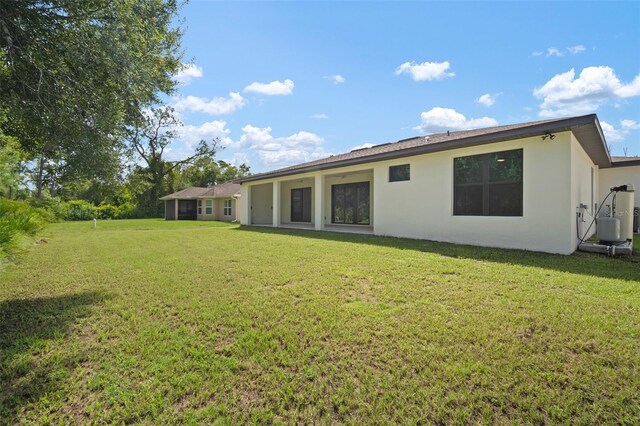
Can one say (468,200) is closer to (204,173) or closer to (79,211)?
(79,211)

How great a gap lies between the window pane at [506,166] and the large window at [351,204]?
262 inches

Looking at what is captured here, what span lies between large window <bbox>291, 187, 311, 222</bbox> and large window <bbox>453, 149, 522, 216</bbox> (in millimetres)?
9905

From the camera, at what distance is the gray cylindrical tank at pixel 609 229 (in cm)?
729

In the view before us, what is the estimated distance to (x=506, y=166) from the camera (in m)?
8.28

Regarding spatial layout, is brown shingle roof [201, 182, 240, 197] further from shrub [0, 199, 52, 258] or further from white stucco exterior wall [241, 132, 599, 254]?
shrub [0, 199, 52, 258]

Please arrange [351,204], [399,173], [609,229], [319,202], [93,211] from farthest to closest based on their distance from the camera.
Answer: [93,211] < [351,204] < [319,202] < [399,173] < [609,229]

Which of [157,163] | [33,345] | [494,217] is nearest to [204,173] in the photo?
[157,163]

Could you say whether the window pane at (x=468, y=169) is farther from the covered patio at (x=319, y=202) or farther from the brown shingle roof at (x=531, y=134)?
the covered patio at (x=319, y=202)

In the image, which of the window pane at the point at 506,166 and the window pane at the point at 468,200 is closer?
the window pane at the point at 506,166

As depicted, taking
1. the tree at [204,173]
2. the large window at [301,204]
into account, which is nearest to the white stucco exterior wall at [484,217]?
the large window at [301,204]

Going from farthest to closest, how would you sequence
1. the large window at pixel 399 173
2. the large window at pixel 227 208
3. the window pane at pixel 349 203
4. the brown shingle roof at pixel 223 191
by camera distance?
the large window at pixel 227 208
the brown shingle roof at pixel 223 191
the window pane at pixel 349 203
the large window at pixel 399 173

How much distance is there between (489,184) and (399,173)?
3.18 meters

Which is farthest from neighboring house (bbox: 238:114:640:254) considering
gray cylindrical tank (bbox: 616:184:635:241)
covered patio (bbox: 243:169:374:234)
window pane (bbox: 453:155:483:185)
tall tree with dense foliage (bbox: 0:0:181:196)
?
tall tree with dense foliage (bbox: 0:0:181:196)

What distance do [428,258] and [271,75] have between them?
35.6 ft
